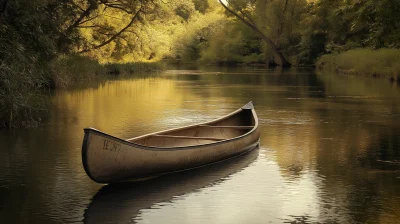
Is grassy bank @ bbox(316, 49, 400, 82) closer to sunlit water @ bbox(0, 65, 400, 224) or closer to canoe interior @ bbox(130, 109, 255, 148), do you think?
sunlit water @ bbox(0, 65, 400, 224)

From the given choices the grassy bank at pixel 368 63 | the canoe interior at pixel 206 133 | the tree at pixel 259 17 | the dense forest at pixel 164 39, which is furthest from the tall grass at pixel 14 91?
the tree at pixel 259 17

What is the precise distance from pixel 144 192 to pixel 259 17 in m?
67.1

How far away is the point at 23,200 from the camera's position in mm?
10758

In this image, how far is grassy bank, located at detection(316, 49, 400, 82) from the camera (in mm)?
42809

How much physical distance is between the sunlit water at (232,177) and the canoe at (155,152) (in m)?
0.24

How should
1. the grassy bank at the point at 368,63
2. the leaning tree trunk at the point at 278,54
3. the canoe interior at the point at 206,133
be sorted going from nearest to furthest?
1. the canoe interior at the point at 206,133
2. the grassy bank at the point at 368,63
3. the leaning tree trunk at the point at 278,54

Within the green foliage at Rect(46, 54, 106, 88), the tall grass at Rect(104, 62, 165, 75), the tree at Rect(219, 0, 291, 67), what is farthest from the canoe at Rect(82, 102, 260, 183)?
the tree at Rect(219, 0, 291, 67)

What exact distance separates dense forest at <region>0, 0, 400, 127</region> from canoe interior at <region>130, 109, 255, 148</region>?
174 inches

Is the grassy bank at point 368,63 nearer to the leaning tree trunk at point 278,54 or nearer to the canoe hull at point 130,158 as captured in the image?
the leaning tree trunk at point 278,54

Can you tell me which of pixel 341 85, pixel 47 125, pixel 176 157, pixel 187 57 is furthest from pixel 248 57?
pixel 176 157

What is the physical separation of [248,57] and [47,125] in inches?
2628

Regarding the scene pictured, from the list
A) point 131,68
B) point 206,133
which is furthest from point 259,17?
point 206,133

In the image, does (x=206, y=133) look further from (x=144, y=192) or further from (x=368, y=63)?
(x=368, y=63)

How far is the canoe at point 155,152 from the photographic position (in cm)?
1077
